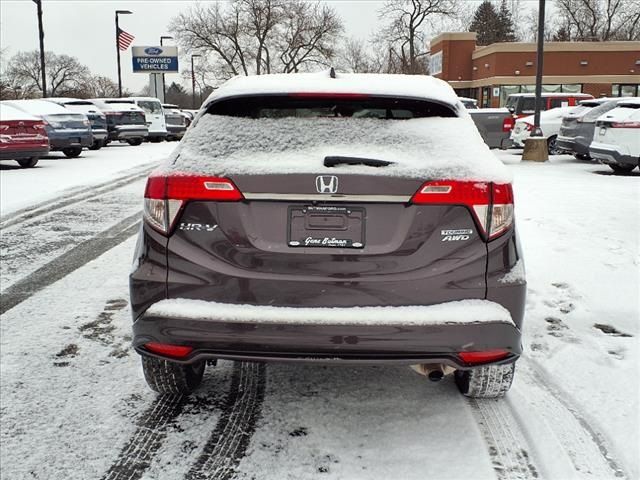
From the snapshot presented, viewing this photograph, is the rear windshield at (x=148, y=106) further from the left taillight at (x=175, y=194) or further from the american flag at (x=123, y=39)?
the left taillight at (x=175, y=194)

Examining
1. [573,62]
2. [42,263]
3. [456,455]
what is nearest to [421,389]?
[456,455]

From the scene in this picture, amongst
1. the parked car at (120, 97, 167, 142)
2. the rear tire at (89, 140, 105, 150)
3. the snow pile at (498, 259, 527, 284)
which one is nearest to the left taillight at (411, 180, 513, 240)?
the snow pile at (498, 259, 527, 284)

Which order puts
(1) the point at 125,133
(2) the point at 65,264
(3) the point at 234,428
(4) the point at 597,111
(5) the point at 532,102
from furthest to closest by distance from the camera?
(1) the point at 125,133
(5) the point at 532,102
(4) the point at 597,111
(2) the point at 65,264
(3) the point at 234,428

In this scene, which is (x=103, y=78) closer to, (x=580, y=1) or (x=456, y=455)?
(x=580, y=1)

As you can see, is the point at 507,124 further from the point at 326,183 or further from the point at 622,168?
the point at 326,183

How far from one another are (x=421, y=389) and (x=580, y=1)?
→ 276 ft

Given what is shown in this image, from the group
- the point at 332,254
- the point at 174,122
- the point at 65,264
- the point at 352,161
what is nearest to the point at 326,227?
the point at 332,254

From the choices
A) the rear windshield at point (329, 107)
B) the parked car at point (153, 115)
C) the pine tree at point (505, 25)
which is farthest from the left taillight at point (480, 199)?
the pine tree at point (505, 25)

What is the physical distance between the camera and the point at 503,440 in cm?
300

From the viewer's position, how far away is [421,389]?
3586mm

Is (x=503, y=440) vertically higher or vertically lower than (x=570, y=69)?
lower

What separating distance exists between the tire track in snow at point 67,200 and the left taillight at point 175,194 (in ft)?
21.7

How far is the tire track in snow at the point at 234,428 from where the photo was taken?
9.10ft

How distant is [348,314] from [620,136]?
12.7 metres
